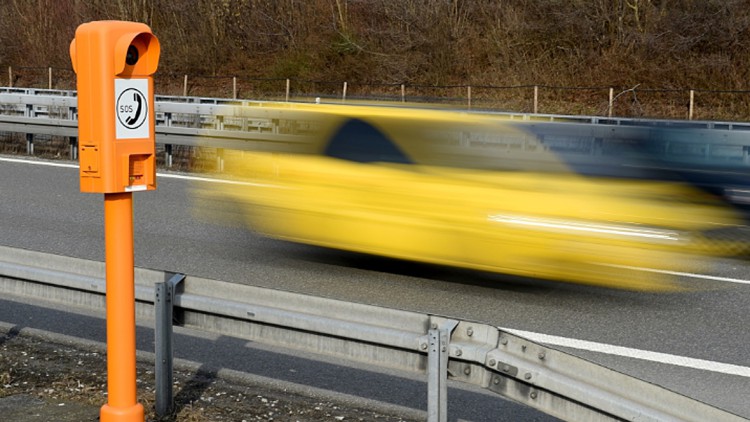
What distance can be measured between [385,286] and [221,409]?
11.9ft

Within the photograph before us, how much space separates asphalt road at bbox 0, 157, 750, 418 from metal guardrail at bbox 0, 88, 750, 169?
1.06 m

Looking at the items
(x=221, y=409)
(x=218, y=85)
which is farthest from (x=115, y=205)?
(x=218, y=85)

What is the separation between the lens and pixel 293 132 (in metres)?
9.52

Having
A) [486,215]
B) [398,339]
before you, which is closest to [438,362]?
[398,339]

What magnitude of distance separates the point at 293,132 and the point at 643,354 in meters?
3.73

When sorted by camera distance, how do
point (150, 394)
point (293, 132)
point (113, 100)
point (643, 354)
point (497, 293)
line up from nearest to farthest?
1. point (113, 100)
2. point (150, 394)
3. point (643, 354)
4. point (497, 293)
5. point (293, 132)

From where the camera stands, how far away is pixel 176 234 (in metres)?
11.3

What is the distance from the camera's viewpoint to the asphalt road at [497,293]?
A: 22.8 ft

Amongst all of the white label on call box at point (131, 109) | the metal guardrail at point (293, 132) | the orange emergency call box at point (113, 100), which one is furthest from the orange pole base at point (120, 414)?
the metal guardrail at point (293, 132)

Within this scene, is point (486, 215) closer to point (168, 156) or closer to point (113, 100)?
point (113, 100)

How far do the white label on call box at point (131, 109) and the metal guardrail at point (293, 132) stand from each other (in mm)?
4864

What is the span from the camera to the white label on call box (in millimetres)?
4332

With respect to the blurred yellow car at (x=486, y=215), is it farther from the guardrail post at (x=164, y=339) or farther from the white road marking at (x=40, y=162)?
the white road marking at (x=40, y=162)

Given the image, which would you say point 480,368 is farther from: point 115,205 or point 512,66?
point 512,66
